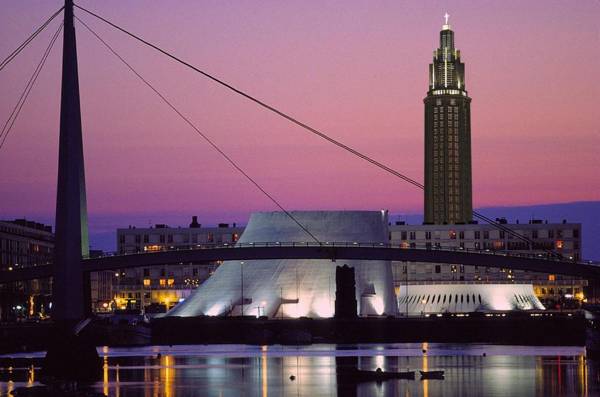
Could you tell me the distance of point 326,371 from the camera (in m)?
86.9

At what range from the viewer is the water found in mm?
73375

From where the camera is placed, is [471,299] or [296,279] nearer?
[296,279]

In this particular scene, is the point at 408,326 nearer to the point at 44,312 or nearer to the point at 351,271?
the point at 351,271

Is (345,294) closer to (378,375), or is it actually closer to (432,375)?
(378,375)

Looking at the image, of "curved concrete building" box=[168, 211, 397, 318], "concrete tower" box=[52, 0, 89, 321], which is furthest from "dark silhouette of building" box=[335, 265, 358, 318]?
"concrete tower" box=[52, 0, 89, 321]

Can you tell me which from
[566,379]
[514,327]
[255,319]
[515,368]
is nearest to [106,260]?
[255,319]

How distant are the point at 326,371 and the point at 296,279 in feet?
216

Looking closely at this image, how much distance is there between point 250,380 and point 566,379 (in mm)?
15404

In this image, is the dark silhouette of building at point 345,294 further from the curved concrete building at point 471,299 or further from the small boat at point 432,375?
the small boat at point 432,375

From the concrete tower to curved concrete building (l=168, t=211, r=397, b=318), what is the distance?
2961 inches

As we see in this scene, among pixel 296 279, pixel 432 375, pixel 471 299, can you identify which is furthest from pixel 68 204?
pixel 471 299

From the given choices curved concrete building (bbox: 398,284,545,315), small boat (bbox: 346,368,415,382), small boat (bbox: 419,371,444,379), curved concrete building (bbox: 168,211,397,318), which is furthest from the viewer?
curved concrete building (bbox: 398,284,545,315)

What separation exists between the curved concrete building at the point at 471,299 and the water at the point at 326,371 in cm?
4229

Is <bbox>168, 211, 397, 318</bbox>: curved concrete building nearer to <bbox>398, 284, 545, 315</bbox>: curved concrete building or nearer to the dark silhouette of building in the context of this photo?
the dark silhouette of building
